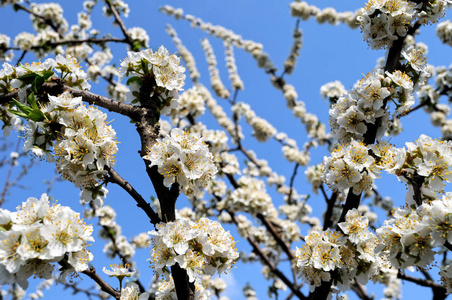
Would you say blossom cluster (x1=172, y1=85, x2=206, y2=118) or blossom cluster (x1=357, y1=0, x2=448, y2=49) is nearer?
blossom cluster (x1=357, y1=0, x2=448, y2=49)

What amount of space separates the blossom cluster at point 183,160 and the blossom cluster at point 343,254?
110 cm

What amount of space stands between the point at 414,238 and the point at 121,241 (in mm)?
8229

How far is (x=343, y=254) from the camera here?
261 centimetres

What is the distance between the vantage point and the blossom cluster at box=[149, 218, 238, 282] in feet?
6.63

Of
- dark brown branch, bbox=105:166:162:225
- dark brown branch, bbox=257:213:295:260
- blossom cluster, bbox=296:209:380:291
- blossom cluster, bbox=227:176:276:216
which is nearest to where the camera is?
dark brown branch, bbox=105:166:162:225

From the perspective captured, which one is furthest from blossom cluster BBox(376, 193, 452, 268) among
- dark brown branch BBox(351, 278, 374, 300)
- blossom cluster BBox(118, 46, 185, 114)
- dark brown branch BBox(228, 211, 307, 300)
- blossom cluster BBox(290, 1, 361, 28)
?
blossom cluster BBox(290, 1, 361, 28)

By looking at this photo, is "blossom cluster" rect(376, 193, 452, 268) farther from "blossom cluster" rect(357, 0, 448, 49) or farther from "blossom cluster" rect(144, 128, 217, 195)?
"blossom cluster" rect(357, 0, 448, 49)

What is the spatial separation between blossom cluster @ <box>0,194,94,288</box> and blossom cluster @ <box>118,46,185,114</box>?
44.6 inches

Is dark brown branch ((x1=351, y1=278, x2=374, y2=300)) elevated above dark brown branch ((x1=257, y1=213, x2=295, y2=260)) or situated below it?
→ below

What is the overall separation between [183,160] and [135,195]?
1.38 feet

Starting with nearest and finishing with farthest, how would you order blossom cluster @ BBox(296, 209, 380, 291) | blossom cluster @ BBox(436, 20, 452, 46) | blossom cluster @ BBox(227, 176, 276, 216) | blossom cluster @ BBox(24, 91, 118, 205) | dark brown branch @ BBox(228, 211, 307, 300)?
blossom cluster @ BBox(24, 91, 118, 205) → blossom cluster @ BBox(296, 209, 380, 291) → dark brown branch @ BBox(228, 211, 307, 300) → blossom cluster @ BBox(227, 176, 276, 216) → blossom cluster @ BBox(436, 20, 452, 46)

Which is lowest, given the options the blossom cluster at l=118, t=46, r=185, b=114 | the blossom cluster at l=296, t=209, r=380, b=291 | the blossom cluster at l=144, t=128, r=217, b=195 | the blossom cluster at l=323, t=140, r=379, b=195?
the blossom cluster at l=296, t=209, r=380, b=291

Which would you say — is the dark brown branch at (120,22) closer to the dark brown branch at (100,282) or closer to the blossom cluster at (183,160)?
the blossom cluster at (183,160)

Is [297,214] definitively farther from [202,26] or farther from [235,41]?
[202,26]
